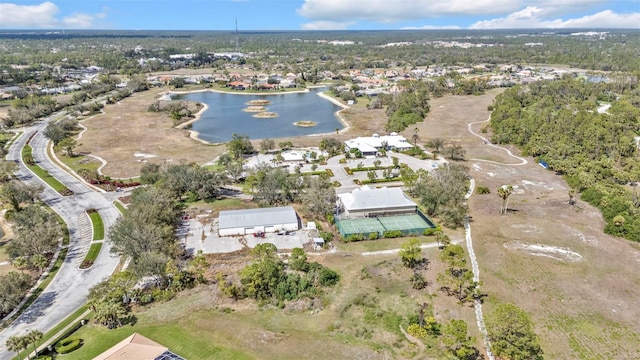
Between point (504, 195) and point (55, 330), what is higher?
point (504, 195)

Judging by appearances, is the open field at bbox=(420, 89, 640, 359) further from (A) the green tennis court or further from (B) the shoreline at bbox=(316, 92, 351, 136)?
(B) the shoreline at bbox=(316, 92, 351, 136)

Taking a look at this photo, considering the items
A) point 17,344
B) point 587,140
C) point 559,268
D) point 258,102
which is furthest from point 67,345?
point 258,102

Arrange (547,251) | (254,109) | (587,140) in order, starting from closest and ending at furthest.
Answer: (547,251) < (587,140) < (254,109)

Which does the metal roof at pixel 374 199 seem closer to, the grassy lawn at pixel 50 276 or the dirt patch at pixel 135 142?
the grassy lawn at pixel 50 276

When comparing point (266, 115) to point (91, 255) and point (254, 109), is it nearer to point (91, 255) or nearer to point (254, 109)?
point (254, 109)

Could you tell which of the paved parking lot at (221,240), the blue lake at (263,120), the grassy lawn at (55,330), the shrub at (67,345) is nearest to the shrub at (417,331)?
the paved parking lot at (221,240)

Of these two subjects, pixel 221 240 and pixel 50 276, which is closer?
pixel 50 276

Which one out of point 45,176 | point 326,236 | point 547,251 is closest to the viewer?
point 547,251
